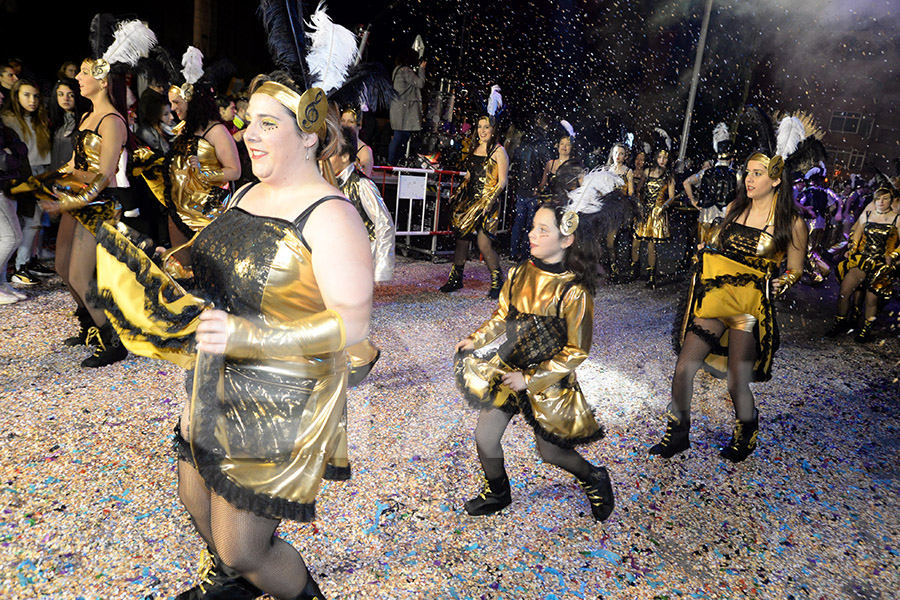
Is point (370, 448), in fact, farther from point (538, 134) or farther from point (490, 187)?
point (538, 134)

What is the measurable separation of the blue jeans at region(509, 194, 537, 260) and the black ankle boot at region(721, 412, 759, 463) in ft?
18.7

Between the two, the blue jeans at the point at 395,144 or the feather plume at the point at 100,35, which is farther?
the blue jeans at the point at 395,144

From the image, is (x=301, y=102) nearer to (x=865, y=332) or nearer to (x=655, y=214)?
(x=865, y=332)

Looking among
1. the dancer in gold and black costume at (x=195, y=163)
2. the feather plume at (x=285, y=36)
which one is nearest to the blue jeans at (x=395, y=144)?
the dancer in gold and black costume at (x=195, y=163)

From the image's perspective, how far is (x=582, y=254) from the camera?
2.59 metres

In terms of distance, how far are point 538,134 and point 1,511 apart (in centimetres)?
900

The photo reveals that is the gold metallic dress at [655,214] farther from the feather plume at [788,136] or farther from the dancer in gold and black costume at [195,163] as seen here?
the dancer in gold and black costume at [195,163]

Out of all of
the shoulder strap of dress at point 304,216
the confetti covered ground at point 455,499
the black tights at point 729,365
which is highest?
the shoulder strap of dress at point 304,216

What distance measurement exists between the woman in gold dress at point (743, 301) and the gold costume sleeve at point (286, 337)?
8.95 ft

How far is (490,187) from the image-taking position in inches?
266

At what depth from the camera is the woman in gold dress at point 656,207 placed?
8.59 meters

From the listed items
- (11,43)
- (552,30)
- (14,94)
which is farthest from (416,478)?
(552,30)

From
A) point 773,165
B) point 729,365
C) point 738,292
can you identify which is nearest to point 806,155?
point 773,165

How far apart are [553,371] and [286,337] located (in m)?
1.38
